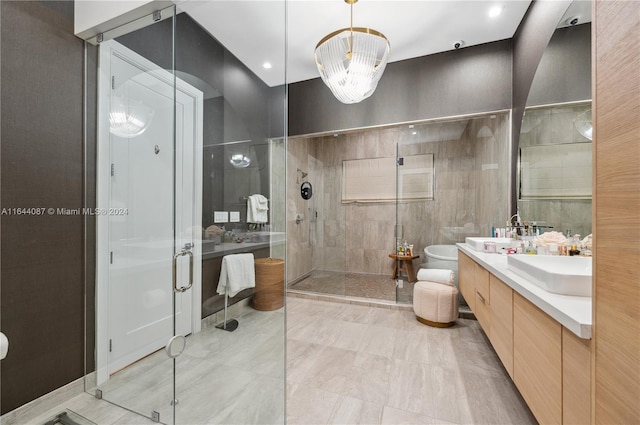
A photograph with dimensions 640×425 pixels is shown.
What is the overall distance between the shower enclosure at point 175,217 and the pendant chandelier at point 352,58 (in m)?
0.61

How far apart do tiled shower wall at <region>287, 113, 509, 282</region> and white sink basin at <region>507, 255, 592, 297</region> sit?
5.06 feet

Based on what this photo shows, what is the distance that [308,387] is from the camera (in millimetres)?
1726

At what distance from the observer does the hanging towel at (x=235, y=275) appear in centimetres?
158

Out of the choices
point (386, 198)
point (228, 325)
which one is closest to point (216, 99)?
point (228, 325)

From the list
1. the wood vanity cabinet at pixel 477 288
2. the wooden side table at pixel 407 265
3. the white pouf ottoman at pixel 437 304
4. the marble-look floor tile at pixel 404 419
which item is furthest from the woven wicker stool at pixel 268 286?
the wooden side table at pixel 407 265

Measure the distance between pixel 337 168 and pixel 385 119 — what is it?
1520 millimetres

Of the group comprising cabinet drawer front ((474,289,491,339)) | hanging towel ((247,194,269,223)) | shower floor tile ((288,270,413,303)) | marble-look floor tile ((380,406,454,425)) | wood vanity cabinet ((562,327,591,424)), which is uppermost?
hanging towel ((247,194,269,223))

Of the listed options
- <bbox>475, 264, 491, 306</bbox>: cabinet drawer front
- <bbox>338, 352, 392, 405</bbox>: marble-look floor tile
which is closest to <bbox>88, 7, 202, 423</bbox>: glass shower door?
<bbox>338, 352, 392, 405</bbox>: marble-look floor tile

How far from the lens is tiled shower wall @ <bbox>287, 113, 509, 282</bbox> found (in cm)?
305

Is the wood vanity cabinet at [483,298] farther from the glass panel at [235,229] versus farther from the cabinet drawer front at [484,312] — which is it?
the glass panel at [235,229]

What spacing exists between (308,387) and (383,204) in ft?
11.3

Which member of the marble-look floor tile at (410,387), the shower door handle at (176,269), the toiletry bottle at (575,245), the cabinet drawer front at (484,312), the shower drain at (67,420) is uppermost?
the toiletry bottle at (575,245)

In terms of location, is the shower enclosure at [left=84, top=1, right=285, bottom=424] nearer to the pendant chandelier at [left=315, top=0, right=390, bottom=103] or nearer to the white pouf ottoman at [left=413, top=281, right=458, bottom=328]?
the pendant chandelier at [left=315, top=0, right=390, bottom=103]

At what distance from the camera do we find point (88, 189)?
67.5 inches
